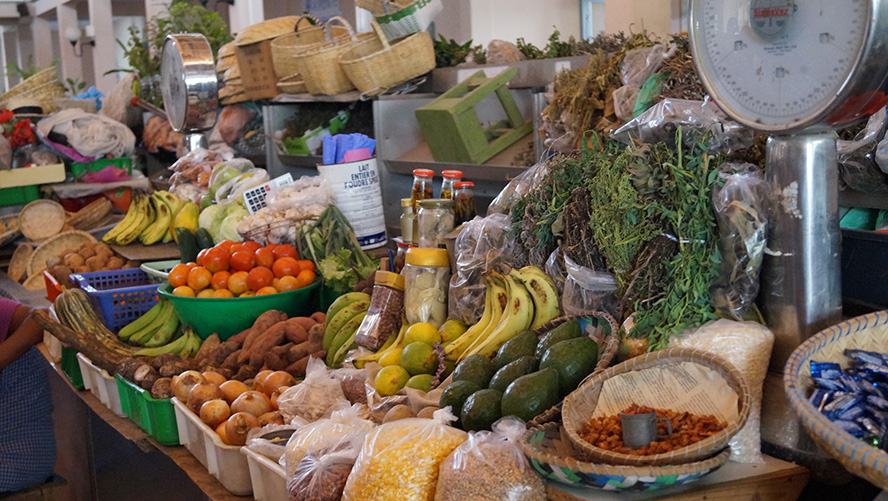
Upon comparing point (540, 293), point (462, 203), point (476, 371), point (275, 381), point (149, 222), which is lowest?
point (275, 381)

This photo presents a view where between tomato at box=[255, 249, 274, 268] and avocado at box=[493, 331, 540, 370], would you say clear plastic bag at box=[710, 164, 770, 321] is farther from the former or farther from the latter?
tomato at box=[255, 249, 274, 268]

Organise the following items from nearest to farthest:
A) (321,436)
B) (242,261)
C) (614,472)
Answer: (614,472) → (321,436) → (242,261)

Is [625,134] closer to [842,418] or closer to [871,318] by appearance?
[871,318]

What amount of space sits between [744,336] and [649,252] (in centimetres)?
25

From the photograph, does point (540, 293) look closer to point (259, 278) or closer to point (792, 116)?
point (792, 116)

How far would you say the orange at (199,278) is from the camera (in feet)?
9.58

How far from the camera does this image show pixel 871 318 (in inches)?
51.6

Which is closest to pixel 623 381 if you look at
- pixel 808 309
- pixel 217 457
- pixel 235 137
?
pixel 808 309


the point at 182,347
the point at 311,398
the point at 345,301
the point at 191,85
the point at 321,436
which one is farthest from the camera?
the point at 191,85

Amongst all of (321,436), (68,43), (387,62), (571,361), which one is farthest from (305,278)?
(68,43)

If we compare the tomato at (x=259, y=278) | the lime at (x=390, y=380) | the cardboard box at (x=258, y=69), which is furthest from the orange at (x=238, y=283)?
the cardboard box at (x=258, y=69)

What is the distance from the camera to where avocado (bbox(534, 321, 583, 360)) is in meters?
1.69

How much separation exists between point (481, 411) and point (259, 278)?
156 centimetres

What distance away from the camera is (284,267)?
2.96m
